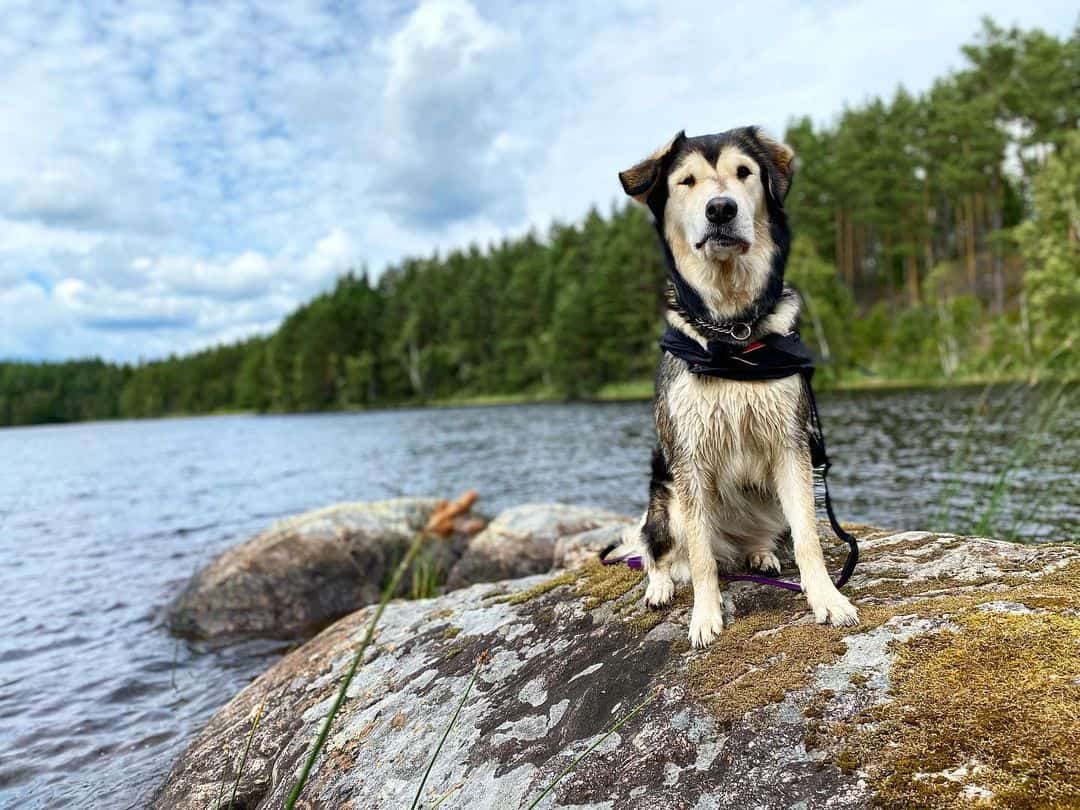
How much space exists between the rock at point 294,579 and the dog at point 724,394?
22.5ft

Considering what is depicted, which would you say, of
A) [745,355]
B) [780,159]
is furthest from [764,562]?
[780,159]

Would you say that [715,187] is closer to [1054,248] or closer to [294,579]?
[294,579]

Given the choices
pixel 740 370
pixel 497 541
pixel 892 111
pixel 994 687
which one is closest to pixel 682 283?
pixel 740 370

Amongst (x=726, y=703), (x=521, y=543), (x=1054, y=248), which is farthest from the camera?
(x=1054, y=248)

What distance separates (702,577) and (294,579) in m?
7.57

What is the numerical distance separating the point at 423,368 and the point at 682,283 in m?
86.5

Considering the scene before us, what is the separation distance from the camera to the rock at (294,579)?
29.2 feet

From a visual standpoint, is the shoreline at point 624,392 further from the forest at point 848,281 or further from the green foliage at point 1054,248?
the green foliage at point 1054,248

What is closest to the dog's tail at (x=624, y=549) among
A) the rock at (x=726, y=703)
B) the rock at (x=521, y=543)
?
the rock at (x=726, y=703)

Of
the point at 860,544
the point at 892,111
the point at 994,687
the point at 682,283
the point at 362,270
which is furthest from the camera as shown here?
the point at 362,270

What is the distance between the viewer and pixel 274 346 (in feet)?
334

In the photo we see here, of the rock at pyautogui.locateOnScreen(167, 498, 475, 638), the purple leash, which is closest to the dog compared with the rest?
the purple leash

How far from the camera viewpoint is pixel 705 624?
9.98 ft

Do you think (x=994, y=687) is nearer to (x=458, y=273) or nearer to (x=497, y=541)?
(x=497, y=541)
